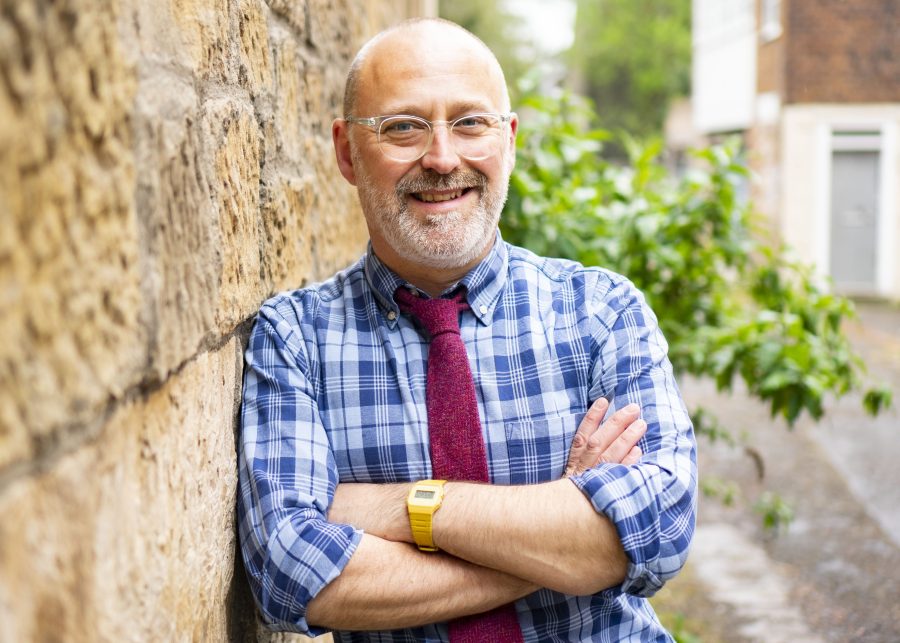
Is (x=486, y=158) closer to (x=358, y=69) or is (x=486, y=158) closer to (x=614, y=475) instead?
(x=358, y=69)

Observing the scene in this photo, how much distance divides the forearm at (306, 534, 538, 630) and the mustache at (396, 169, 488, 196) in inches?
26.6

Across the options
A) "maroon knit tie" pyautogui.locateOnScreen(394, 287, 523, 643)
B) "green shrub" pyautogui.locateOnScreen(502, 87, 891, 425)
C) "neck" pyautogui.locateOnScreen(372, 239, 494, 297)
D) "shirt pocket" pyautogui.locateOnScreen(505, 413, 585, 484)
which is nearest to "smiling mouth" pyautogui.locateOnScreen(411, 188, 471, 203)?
"neck" pyautogui.locateOnScreen(372, 239, 494, 297)

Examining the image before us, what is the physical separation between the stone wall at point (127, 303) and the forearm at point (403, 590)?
20 cm

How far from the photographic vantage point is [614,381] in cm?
184

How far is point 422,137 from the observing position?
6.29ft

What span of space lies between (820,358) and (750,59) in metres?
13.9

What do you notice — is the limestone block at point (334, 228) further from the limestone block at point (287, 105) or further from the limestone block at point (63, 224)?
the limestone block at point (63, 224)

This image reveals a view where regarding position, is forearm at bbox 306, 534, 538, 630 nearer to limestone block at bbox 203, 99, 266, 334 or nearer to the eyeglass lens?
limestone block at bbox 203, 99, 266, 334

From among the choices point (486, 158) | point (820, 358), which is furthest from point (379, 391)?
point (820, 358)

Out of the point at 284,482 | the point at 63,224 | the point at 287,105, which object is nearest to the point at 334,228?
the point at 287,105

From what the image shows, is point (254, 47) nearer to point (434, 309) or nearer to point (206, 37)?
point (206, 37)

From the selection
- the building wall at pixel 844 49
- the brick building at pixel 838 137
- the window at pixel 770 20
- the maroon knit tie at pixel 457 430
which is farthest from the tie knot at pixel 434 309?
the window at pixel 770 20

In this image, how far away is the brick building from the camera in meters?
13.8

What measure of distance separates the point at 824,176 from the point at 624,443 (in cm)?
1348
